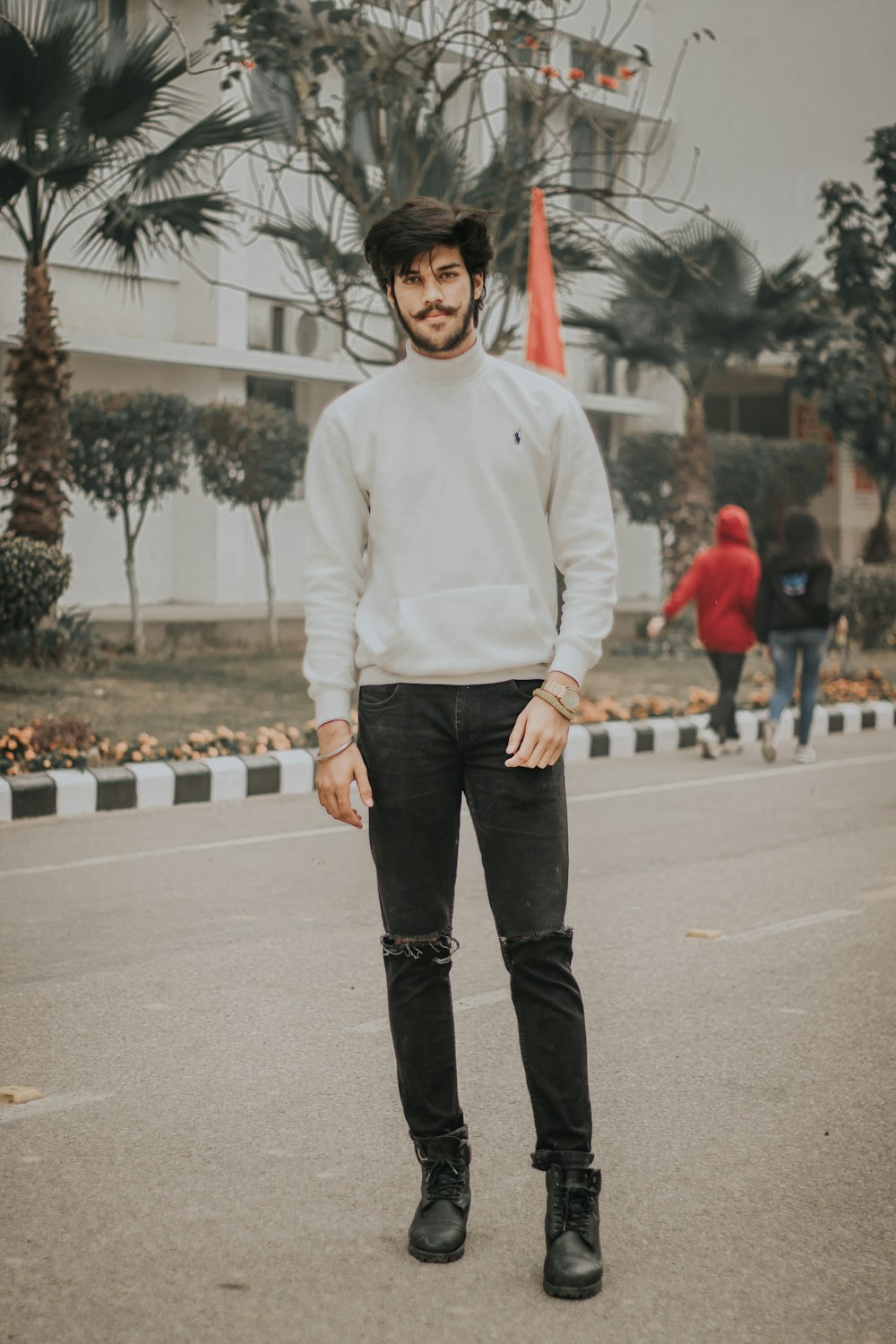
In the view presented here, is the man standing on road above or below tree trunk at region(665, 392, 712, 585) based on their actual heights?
below

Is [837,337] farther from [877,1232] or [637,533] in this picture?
[877,1232]

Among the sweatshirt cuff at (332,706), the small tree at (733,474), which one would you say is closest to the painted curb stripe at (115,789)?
the sweatshirt cuff at (332,706)

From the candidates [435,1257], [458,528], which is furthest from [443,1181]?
[458,528]

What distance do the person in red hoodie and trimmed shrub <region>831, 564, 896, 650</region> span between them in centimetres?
904

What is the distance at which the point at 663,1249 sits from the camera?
3242 mm

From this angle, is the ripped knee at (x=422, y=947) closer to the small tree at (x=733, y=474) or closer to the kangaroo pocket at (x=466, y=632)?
the kangaroo pocket at (x=466, y=632)

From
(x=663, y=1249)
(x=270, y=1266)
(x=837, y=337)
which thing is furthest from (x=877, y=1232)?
(x=837, y=337)

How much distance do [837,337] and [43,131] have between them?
9676 millimetres

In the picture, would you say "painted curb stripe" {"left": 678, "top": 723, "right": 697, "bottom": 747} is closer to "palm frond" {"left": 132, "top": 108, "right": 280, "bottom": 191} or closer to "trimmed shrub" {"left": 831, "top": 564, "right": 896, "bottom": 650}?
"palm frond" {"left": 132, "top": 108, "right": 280, "bottom": 191}

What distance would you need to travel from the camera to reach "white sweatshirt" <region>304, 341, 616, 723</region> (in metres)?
3.17

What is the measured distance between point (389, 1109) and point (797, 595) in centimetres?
771

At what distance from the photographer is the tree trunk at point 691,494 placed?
76.6 feet

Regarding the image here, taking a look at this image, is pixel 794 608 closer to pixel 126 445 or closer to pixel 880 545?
pixel 126 445

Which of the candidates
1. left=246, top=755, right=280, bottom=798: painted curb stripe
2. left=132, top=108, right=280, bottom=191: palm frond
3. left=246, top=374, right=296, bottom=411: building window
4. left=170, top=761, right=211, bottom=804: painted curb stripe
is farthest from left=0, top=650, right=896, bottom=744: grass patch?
left=246, top=374, right=296, bottom=411: building window
